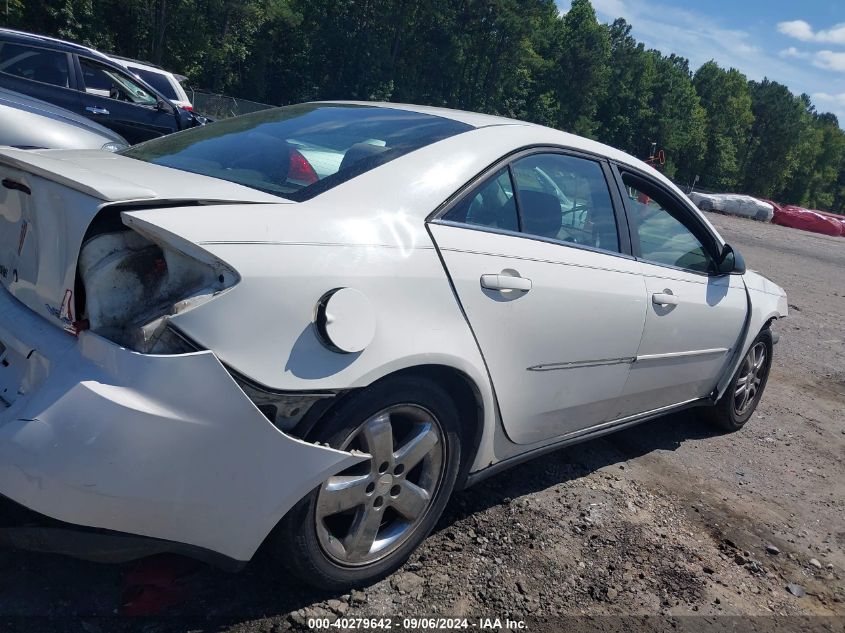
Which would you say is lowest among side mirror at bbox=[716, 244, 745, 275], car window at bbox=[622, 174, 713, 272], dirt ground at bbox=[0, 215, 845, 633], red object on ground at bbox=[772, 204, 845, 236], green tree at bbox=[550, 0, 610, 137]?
red object on ground at bbox=[772, 204, 845, 236]

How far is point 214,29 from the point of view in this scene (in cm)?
4269

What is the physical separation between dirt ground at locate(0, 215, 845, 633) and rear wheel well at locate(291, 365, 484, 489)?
1.37ft

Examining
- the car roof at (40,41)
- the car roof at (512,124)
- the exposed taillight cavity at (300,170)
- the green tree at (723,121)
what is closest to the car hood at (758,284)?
the car roof at (512,124)

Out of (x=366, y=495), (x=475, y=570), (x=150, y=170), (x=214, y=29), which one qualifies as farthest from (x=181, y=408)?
(x=214, y=29)

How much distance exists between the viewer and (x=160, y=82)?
14.2m

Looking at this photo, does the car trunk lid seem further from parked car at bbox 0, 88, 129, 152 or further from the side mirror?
parked car at bbox 0, 88, 129, 152

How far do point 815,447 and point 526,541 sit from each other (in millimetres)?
2901

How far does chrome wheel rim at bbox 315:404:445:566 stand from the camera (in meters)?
2.33

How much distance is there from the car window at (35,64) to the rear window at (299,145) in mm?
7739

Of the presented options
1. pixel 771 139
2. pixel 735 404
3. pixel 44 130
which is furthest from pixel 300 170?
pixel 771 139

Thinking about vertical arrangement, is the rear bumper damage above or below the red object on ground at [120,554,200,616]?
above

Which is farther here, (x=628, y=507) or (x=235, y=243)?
(x=628, y=507)

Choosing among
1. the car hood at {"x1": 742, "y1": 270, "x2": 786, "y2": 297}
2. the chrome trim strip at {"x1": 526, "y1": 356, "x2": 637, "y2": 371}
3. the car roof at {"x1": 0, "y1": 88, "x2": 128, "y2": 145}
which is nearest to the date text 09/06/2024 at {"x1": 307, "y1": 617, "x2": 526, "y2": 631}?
the chrome trim strip at {"x1": 526, "y1": 356, "x2": 637, "y2": 371}

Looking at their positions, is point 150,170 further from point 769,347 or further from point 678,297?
point 769,347
